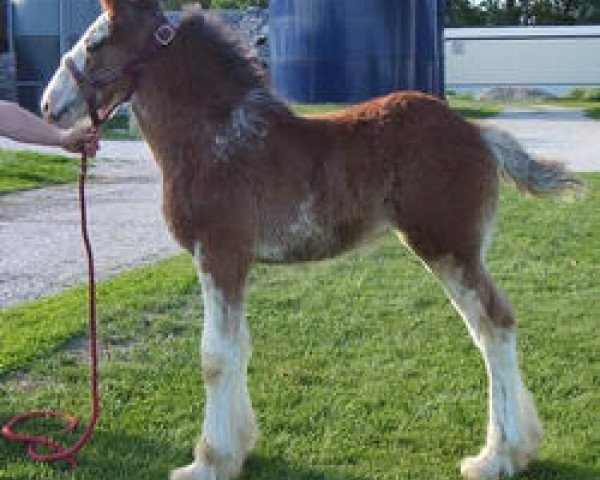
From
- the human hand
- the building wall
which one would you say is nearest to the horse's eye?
the human hand

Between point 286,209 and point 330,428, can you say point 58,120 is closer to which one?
point 286,209

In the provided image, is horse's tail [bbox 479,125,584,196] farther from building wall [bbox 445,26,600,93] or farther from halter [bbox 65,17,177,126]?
building wall [bbox 445,26,600,93]

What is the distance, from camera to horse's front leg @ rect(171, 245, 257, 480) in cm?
397

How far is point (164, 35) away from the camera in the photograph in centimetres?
397

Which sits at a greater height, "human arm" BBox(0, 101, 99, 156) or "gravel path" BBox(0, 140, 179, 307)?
"human arm" BBox(0, 101, 99, 156)

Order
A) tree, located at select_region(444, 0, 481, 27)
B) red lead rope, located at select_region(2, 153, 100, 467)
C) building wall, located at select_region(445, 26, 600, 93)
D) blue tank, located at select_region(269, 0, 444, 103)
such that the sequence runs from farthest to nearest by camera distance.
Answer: tree, located at select_region(444, 0, 481, 27) → building wall, located at select_region(445, 26, 600, 93) → blue tank, located at select_region(269, 0, 444, 103) → red lead rope, located at select_region(2, 153, 100, 467)

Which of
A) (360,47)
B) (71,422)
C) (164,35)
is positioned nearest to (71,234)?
(71,422)

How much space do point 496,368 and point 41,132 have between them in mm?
2242

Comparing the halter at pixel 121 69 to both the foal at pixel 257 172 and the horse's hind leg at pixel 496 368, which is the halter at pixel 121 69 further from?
the horse's hind leg at pixel 496 368

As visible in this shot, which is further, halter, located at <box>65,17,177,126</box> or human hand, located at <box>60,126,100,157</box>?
human hand, located at <box>60,126,100,157</box>

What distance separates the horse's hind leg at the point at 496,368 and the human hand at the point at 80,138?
1568 millimetres

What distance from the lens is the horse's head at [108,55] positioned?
395 cm

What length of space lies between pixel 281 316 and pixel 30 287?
8.02 ft

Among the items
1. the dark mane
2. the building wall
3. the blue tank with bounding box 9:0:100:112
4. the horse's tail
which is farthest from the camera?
the building wall
